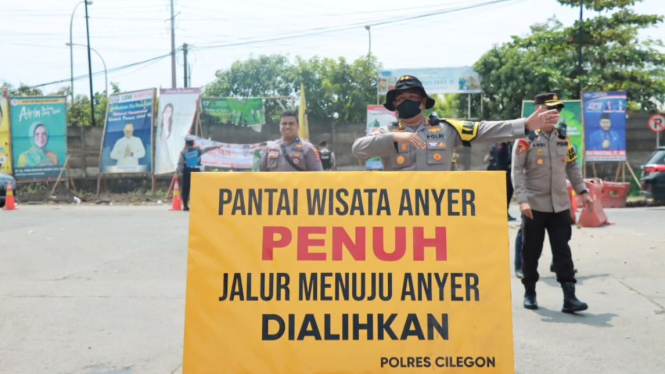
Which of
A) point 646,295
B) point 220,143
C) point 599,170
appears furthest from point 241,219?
point 599,170

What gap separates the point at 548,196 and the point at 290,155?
229 cm

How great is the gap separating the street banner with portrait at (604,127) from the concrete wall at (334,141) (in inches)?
56.1

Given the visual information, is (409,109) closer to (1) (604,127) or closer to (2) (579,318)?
(2) (579,318)

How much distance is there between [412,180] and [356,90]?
5015cm

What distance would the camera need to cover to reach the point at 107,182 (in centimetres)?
2541

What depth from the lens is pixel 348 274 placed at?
12.5 ft

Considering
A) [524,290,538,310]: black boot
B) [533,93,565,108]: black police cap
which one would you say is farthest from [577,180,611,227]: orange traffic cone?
[533,93,565,108]: black police cap

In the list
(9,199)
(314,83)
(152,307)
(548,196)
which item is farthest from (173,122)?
(314,83)

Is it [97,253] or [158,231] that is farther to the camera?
[158,231]

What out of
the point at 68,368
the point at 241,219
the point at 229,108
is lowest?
the point at 68,368

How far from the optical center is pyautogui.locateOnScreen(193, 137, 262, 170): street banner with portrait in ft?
78.1

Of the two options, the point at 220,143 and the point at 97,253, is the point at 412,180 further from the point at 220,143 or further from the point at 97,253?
the point at 220,143

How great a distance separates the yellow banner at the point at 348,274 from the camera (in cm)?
370

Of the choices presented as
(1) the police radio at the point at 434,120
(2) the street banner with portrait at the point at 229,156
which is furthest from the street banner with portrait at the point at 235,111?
(1) the police radio at the point at 434,120
